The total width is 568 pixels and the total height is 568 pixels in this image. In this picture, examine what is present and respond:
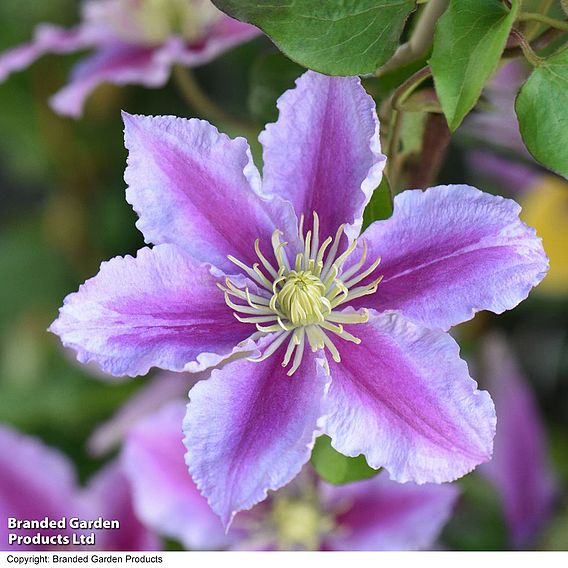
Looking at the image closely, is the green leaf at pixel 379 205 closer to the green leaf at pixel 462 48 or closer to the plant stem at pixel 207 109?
the green leaf at pixel 462 48

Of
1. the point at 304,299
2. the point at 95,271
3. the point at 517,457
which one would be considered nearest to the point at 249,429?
the point at 304,299

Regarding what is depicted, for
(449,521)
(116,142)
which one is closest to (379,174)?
(449,521)

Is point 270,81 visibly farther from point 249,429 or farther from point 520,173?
point 520,173

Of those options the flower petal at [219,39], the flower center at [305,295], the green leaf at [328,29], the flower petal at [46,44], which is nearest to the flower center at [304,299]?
the flower center at [305,295]

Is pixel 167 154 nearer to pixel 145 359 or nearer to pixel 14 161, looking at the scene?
pixel 145 359

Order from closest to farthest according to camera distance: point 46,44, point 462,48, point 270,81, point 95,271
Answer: point 462,48, point 270,81, point 46,44, point 95,271
